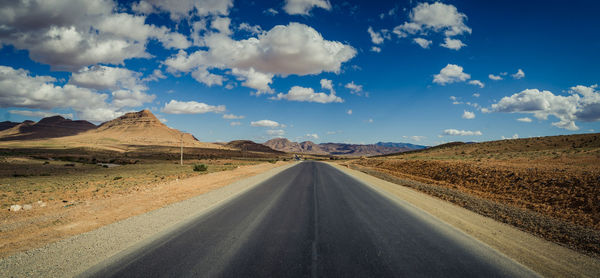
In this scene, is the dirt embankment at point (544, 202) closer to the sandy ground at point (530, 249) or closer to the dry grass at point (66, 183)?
the sandy ground at point (530, 249)

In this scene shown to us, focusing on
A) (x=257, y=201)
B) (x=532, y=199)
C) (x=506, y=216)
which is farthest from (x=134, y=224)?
(x=532, y=199)

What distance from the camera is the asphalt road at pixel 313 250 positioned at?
174 inches

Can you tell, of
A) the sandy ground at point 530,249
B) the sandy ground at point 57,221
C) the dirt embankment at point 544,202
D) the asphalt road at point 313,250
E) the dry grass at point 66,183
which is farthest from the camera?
the dry grass at point 66,183

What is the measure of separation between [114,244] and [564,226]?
12.2 m

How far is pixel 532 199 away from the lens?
13414 mm

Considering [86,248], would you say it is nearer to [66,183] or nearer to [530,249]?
[530,249]

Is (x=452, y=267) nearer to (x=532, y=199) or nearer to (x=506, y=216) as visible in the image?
(x=506, y=216)

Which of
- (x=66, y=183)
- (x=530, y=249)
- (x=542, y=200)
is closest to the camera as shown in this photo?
(x=530, y=249)

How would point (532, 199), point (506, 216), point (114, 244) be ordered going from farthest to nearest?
point (532, 199), point (506, 216), point (114, 244)

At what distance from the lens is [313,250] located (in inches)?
210

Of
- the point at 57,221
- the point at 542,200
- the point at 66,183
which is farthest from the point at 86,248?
the point at 66,183

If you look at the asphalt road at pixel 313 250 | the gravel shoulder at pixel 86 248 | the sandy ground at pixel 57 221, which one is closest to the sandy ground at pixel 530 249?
the asphalt road at pixel 313 250

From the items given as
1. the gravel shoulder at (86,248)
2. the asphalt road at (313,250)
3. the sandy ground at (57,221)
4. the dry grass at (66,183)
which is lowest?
the dry grass at (66,183)

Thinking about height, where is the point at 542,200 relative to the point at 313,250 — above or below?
below
